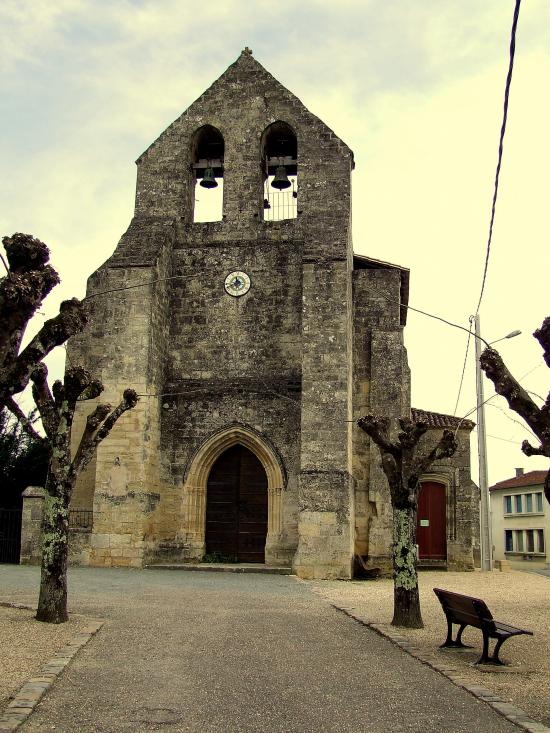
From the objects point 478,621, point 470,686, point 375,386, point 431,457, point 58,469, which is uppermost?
point 375,386

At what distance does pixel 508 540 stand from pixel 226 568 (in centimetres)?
3510

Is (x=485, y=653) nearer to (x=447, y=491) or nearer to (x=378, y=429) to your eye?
(x=378, y=429)

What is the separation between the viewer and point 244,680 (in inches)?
260

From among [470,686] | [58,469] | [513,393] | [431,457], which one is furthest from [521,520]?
[513,393]

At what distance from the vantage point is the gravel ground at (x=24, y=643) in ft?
20.9

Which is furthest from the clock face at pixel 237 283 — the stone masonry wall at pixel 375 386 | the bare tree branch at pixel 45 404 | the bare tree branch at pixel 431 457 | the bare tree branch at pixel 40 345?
the bare tree branch at pixel 40 345

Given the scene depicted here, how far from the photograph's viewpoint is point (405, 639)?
348 inches

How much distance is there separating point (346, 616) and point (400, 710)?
514 cm

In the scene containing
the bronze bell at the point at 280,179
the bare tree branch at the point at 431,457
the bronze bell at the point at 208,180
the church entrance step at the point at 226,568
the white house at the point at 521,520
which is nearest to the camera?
the bare tree branch at the point at 431,457

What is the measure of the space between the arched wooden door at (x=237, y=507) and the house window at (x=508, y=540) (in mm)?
33154

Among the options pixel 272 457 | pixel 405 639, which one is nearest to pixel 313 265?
pixel 272 457

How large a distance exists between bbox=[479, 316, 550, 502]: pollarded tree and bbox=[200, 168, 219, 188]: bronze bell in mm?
14202

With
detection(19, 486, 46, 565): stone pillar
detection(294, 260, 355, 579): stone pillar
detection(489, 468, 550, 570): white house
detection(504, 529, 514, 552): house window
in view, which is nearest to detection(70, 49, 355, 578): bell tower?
detection(294, 260, 355, 579): stone pillar

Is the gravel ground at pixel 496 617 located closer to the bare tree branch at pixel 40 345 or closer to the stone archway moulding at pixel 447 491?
the stone archway moulding at pixel 447 491
